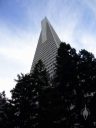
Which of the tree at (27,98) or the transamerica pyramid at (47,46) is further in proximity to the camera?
the transamerica pyramid at (47,46)

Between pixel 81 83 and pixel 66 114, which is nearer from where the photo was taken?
pixel 66 114

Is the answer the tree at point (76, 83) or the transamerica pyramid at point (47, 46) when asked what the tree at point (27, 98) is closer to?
the tree at point (76, 83)

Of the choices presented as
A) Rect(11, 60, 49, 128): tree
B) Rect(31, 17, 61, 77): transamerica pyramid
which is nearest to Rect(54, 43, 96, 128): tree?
Rect(11, 60, 49, 128): tree

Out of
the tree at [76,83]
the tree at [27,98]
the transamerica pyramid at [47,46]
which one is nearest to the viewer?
the tree at [76,83]

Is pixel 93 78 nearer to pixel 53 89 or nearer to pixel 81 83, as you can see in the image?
pixel 81 83

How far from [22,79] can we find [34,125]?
7.48 meters

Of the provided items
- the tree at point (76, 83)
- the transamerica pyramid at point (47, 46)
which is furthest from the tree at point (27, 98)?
the transamerica pyramid at point (47, 46)

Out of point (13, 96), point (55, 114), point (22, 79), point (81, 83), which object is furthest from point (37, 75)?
point (55, 114)

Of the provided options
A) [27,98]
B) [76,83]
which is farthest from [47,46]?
[76,83]

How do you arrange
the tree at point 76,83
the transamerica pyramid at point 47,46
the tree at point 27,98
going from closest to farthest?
the tree at point 76,83, the tree at point 27,98, the transamerica pyramid at point 47,46

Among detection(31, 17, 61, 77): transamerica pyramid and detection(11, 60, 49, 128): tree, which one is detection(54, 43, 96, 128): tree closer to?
detection(11, 60, 49, 128): tree

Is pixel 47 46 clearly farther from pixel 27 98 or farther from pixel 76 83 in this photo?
pixel 76 83

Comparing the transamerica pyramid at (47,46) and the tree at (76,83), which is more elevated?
the transamerica pyramid at (47,46)

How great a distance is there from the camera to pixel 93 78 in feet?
107
